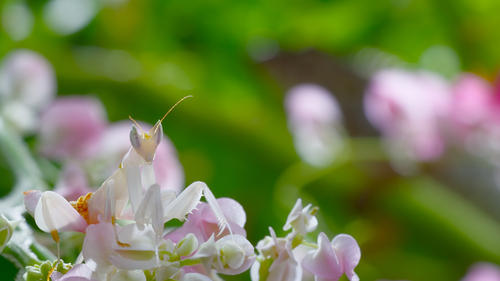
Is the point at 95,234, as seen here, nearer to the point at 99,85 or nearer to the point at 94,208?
the point at 94,208

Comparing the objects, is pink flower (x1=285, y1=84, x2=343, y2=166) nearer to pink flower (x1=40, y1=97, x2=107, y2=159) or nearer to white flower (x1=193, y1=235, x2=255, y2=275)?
pink flower (x1=40, y1=97, x2=107, y2=159)

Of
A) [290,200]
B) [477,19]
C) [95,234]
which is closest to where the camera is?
[95,234]

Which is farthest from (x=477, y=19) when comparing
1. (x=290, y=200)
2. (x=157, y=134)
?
(x=157, y=134)

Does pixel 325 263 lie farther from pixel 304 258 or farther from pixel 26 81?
pixel 26 81

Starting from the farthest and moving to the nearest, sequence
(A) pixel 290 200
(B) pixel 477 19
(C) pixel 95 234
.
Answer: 1. (B) pixel 477 19
2. (A) pixel 290 200
3. (C) pixel 95 234

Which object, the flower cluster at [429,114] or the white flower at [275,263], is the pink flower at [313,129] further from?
the white flower at [275,263]

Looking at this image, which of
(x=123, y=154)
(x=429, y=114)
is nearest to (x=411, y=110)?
(x=429, y=114)

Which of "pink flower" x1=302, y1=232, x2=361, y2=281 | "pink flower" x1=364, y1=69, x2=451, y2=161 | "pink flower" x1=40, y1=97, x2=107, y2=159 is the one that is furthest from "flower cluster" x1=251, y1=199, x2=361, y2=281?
"pink flower" x1=364, y1=69, x2=451, y2=161
